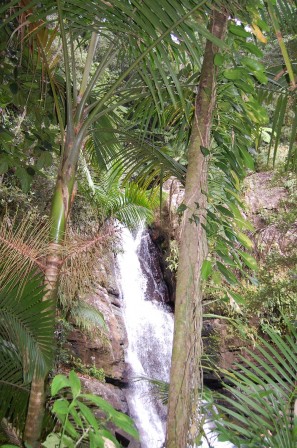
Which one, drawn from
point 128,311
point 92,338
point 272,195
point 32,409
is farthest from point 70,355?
point 272,195

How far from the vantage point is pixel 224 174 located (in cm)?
195

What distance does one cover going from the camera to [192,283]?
150 cm

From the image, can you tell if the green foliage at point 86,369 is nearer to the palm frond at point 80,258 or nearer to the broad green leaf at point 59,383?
the palm frond at point 80,258

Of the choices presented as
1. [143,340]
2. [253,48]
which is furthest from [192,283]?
[143,340]

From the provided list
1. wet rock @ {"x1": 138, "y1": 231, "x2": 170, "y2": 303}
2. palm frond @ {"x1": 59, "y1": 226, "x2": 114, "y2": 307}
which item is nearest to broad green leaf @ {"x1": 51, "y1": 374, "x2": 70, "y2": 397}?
palm frond @ {"x1": 59, "y1": 226, "x2": 114, "y2": 307}

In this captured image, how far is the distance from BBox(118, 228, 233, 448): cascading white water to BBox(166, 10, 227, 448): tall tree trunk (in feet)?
16.2

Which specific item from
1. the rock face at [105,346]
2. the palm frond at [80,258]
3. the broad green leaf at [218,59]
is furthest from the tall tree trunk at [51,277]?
the rock face at [105,346]

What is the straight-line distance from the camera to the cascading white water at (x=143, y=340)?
6.69 meters

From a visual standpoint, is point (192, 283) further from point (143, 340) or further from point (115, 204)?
point (143, 340)

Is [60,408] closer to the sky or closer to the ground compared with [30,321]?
closer to the ground

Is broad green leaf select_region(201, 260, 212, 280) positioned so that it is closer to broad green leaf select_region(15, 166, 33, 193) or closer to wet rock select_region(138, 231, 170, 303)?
broad green leaf select_region(15, 166, 33, 193)

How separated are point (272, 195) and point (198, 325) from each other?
883cm

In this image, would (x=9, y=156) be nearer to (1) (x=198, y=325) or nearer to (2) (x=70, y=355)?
(1) (x=198, y=325)

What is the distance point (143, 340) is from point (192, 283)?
21.4 feet
